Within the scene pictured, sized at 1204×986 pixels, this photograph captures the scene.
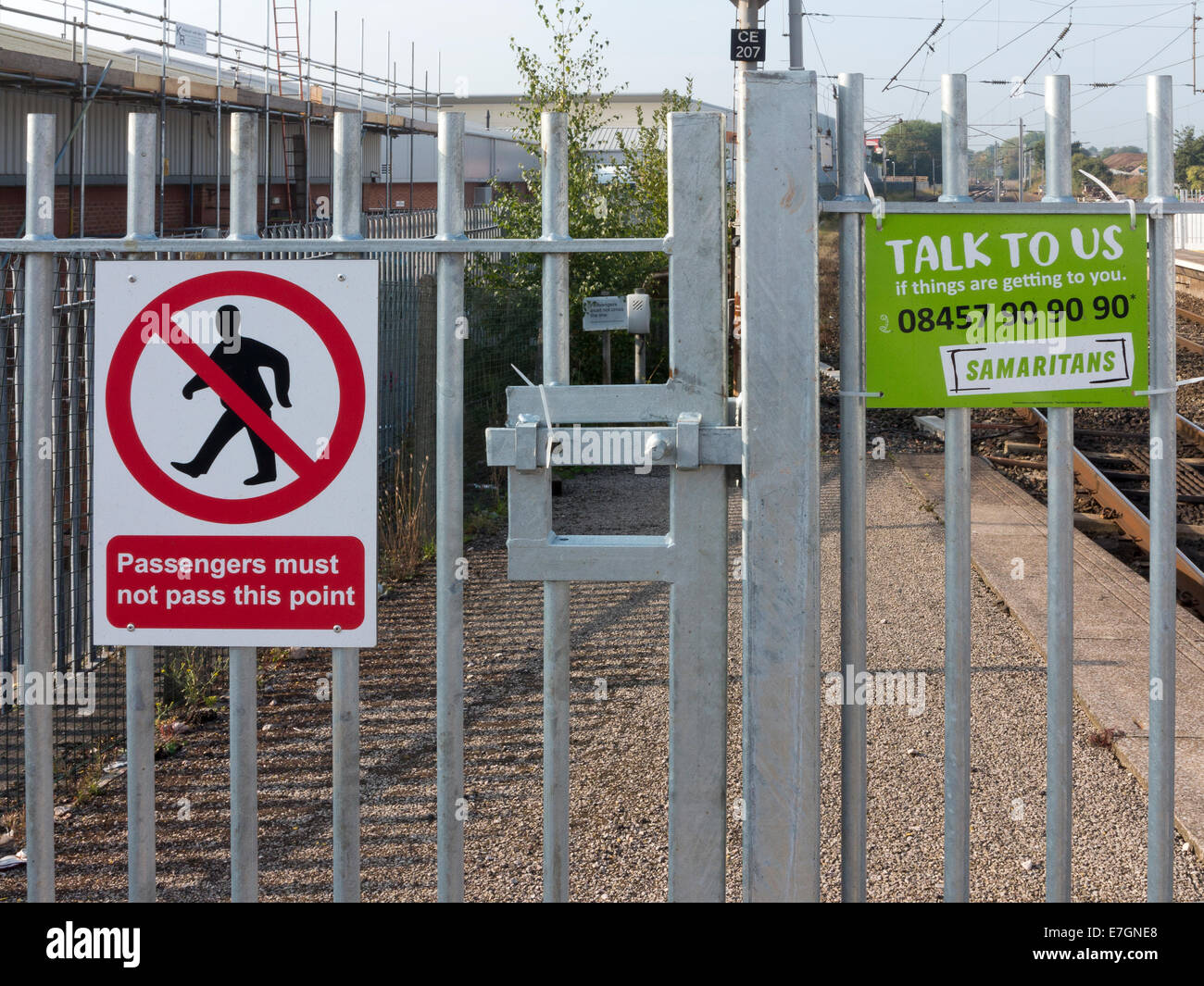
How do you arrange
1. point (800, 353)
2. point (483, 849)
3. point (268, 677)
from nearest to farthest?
1. point (800, 353)
2. point (483, 849)
3. point (268, 677)

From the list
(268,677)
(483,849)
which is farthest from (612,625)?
(483,849)

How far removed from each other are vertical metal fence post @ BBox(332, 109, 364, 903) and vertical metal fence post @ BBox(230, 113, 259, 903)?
0.18 metres

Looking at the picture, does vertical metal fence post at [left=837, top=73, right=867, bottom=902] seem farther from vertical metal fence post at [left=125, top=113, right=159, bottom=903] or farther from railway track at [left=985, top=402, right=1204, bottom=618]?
railway track at [left=985, top=402, right=1204, bottom=618]

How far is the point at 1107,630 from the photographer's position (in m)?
7.69

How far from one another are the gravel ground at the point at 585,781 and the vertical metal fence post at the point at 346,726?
1782 mm

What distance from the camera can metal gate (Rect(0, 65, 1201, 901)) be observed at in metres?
2.67

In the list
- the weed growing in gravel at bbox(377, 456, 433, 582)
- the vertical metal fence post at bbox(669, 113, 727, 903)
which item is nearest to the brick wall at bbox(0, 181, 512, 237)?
the weed growing in gravel at bbox(377, 456, 433, 582)

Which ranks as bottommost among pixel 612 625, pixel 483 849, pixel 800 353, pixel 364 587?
pixel 483 849

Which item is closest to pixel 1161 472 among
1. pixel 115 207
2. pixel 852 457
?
pixel 852 457

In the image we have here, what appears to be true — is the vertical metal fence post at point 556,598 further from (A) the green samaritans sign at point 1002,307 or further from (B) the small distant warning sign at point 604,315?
Answer: (A) the green samaritans sign at point 1002,307

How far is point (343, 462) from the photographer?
9.07ft

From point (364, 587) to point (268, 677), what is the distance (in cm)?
480

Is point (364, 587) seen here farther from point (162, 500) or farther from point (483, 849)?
point (483, 849)

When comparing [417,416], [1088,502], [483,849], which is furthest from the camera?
[1088,502]
